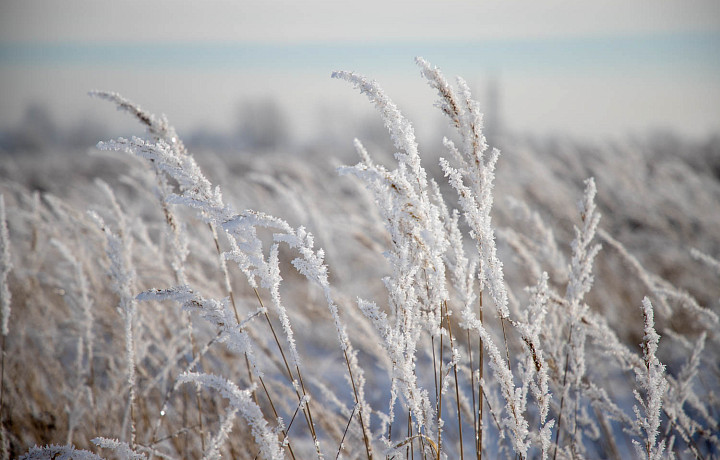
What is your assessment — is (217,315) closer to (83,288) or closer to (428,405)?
(428,405)

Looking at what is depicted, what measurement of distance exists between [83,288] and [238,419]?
0.74 metres

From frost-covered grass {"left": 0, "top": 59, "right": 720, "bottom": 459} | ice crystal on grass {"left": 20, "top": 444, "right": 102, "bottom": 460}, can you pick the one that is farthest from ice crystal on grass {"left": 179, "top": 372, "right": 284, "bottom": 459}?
ice crystal on grass {"left": 20, "top": 444, "right": 102, "bottom": 460}

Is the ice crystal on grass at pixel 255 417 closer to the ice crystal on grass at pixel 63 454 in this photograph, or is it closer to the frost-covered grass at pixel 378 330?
the frost-covered grass at pixel 378 330

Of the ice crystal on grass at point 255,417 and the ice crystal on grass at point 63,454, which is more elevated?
the ice crystal on grass at point 255,417

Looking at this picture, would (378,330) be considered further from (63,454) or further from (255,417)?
(63,454)

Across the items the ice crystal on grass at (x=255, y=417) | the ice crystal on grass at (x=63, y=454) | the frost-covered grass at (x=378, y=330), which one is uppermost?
the frost-covered grass at (x=378, y=330)

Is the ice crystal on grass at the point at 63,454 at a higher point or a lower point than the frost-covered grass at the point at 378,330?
lower

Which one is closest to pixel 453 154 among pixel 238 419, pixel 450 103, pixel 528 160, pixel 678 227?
pixel 450 103

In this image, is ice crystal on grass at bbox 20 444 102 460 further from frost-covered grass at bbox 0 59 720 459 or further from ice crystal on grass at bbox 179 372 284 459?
ice crystal on grass at bbox 179 372 284 459

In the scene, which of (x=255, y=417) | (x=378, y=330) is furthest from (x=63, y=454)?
(x=378, y=330)

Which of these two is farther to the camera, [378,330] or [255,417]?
[378,330]

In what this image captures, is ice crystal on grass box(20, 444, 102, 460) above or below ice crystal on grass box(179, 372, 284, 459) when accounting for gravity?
below

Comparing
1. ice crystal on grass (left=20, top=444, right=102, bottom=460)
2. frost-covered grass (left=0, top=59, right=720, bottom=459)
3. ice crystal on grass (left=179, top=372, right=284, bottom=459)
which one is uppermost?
frost-covered grass (left=0, top=59, right=720, bottom=459)

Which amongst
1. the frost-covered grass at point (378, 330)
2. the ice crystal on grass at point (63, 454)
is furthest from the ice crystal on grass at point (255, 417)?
the ice crystal on grass at point (63, 454)
